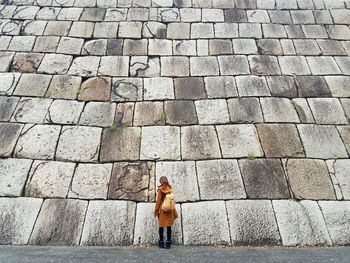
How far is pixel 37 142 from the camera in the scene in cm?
706

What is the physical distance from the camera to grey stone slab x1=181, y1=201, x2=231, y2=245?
564cm

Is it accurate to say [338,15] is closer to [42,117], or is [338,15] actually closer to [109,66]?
[109,66]

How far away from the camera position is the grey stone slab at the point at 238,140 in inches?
275

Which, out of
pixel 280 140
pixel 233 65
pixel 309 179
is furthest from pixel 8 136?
pixel 309 179

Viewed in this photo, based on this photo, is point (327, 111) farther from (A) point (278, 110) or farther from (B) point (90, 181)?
(B) point (90, 181)

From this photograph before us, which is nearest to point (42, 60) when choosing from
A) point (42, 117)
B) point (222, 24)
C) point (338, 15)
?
point (42, 117)

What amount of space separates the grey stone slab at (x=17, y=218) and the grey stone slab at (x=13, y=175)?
0.67 feet

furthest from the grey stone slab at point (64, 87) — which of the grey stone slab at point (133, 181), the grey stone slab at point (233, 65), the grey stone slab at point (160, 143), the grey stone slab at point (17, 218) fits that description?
the grey stone slab at point (233, 65)

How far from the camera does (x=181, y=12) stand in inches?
407

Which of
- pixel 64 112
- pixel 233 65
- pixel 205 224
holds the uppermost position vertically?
pixel 233 65

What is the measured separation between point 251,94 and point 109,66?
3857mm

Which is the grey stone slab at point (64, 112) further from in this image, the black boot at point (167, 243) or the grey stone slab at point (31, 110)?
the black boot at point (167, 243)

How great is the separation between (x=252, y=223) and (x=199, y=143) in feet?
6.87

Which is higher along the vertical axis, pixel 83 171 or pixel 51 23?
pixel 51 23
